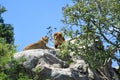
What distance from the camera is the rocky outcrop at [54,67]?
2214 centimetres

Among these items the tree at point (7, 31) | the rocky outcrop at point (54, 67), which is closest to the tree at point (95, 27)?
the rocky outcrop at point (54, 67)

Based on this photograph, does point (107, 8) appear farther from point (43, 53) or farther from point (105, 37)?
point (43, 53)

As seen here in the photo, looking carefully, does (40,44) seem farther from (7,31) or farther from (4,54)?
(7,31)

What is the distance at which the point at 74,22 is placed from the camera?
25.9 metres

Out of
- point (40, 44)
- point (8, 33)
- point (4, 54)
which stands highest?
point (8, 33)

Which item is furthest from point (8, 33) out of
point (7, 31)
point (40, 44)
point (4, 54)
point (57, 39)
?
point (4, 54)

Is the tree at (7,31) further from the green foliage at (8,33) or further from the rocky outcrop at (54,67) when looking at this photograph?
the rocky outcrop at (54,67)

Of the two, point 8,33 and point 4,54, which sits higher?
point 8,33

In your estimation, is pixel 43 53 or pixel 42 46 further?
pixel 42 46

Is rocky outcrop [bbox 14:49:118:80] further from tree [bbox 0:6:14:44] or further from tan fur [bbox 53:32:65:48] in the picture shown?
tree [bbox 0:6:14:44]

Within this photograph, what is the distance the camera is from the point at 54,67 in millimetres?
23125

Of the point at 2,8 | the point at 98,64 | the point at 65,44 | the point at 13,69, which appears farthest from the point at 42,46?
the point at 2,8

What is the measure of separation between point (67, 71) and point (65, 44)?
2.95 metres

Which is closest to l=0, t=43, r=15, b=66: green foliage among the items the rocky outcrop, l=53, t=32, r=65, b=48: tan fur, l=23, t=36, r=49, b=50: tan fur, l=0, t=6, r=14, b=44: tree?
the rocky outcrop
